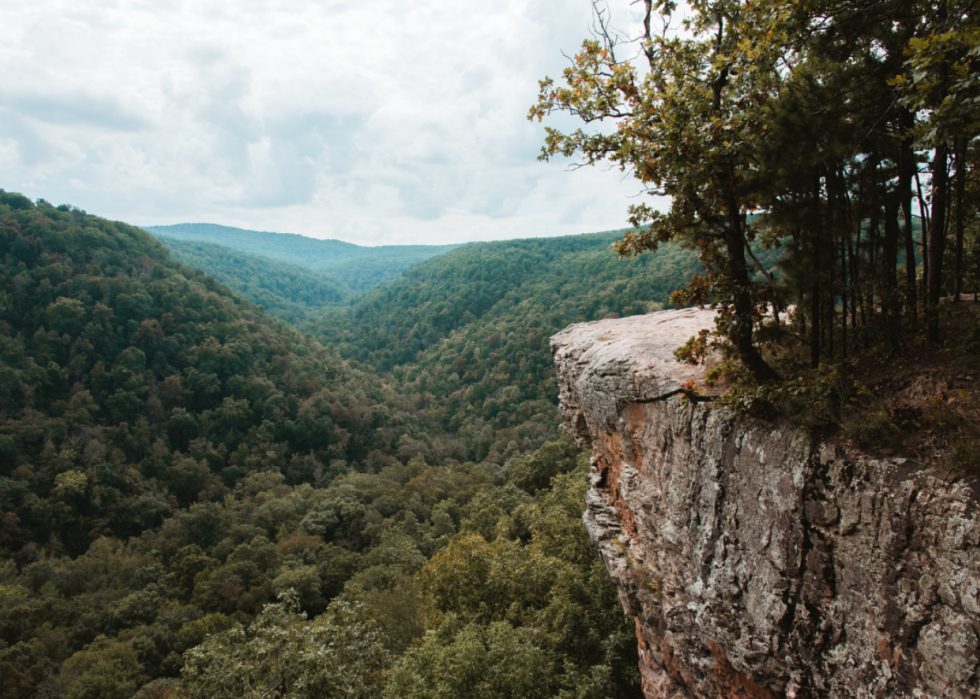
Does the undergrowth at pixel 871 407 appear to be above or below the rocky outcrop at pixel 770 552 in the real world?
above

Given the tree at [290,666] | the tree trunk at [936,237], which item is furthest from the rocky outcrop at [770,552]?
the tree at [290,666]

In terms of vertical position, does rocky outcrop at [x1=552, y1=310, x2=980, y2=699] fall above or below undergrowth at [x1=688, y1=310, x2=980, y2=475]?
below

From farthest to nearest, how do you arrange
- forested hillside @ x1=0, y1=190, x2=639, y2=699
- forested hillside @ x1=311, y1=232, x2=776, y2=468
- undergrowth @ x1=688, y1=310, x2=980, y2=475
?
forested hillside @ x1=311, y1=232, x2=776, y2=468, forested hillside @ x1=0, y1=190, x2=639, y2=699, undergrowth @ x1=688, y1=310, x2=980, y2=475

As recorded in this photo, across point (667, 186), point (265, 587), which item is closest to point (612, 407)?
point (667, 186)

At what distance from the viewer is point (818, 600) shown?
17.2ft

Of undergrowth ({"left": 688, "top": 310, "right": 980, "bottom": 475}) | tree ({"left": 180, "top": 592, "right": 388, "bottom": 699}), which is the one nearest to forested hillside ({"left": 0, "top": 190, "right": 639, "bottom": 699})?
tree ({"left": 180, "top": 592, "right": 388, "bottom": 699})

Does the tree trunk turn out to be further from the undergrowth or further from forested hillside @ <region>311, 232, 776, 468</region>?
forested hillside @ <region>311, 232, 776, 468</region>

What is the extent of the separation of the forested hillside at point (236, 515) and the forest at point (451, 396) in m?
0.20

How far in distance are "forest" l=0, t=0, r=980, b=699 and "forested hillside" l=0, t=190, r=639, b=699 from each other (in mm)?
202

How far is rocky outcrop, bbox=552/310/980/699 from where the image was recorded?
13.7 ft

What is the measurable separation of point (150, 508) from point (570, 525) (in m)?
55.3

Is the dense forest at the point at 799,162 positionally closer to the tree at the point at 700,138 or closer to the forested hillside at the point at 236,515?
the tree at the point at 700,138

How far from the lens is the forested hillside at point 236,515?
1411cm

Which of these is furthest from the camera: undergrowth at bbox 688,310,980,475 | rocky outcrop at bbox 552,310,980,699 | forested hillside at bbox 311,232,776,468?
forested hillside at bbox 311,232,776,468
